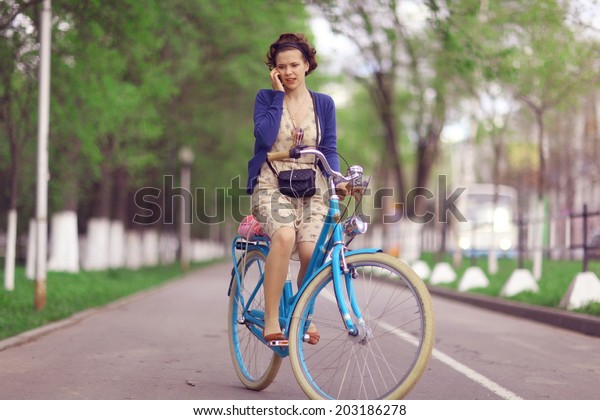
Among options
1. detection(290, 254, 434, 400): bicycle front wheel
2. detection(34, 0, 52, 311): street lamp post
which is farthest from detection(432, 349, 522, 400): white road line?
detection(34, 0, 52, 311): street lamp post

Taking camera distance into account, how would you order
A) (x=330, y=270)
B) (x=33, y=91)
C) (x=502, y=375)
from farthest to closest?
(x=33, y=91)
(x=502, y=375)
(x=330, y=270)

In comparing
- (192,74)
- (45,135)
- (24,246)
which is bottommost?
(24,246)

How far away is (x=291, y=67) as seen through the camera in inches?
214

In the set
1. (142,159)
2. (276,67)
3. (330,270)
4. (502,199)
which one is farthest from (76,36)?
(502,199)

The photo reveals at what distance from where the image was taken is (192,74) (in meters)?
29.4

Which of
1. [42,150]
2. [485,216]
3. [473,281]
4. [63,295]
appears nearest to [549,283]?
[473,281]

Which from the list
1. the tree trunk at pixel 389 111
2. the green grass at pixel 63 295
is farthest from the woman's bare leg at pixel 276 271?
the tree trunk at pixel 389 111

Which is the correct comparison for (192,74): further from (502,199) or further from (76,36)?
(76,36)

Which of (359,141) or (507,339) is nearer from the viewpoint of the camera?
(507,339)

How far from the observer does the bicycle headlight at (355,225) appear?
16.4ft

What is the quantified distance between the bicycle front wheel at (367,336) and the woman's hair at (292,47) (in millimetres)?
1347

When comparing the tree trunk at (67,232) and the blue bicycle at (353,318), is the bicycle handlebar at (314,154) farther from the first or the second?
the tree trunk at (67,232)

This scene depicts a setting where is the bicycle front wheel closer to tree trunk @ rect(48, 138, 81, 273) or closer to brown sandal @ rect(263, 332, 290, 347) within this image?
brown sandal @ rect(263, 332, 290, 347)

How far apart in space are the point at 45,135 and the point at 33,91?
3.10m
